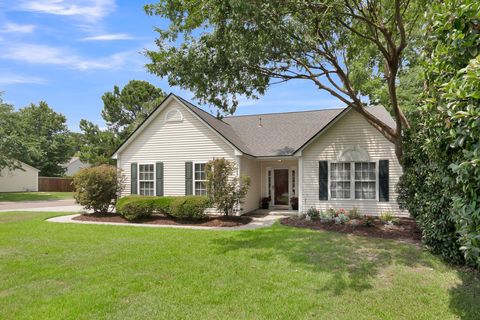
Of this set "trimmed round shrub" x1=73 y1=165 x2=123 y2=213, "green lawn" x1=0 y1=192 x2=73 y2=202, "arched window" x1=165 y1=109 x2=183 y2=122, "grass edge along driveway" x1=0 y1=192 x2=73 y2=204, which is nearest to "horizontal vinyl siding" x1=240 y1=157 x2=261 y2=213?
"arched window" x1=165 y1=109 x2=183 y2=122

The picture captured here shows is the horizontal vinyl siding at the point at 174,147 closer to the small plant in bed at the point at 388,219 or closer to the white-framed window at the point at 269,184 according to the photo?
the white-framed window at the point at 269,184

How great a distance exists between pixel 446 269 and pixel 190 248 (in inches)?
226

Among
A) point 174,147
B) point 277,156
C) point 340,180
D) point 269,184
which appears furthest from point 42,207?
point 340,180

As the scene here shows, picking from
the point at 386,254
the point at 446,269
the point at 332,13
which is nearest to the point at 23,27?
the point at 332,13

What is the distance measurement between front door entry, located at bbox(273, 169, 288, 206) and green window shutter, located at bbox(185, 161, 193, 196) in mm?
4815

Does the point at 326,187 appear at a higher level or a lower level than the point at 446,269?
higher

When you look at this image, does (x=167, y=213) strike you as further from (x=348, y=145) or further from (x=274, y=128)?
(x=348, y=145)

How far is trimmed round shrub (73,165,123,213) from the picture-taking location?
13695mm

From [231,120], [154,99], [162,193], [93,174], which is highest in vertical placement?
[154,99]

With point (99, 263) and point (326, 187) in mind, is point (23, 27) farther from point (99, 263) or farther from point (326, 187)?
point (326, 187)

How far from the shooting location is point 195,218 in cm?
1287

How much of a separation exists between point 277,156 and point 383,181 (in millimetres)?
4956

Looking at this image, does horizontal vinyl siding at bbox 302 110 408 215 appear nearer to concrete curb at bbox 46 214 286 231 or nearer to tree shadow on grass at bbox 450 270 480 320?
concrete curb at bbox 46 214 286 231

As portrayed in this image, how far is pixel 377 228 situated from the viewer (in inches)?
405
